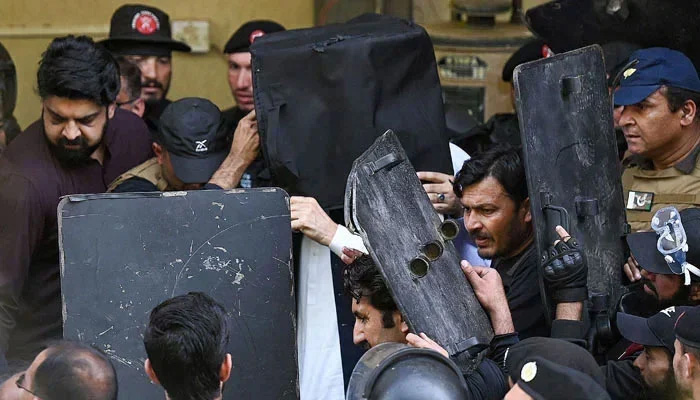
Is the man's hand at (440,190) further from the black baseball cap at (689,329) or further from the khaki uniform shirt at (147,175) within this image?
the black baseball cap at (689,329)

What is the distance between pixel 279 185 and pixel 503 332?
3.26ft

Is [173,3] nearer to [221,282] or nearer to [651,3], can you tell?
[651,3]

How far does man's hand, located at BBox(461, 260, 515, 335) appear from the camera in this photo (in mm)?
3941

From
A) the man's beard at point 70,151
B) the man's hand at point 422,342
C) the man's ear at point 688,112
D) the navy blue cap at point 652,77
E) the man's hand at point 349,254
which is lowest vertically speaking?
the man's hand at point 422,342

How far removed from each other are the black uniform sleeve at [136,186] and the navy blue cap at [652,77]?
1752 mm

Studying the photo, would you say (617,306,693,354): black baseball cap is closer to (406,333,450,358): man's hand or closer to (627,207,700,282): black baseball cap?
(627,207,700,282): black baseball cap

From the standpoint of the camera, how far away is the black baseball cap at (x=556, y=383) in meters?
2.87

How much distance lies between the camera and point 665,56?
14.5 ft

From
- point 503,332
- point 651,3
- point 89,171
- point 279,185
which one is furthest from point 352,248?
point 651,3

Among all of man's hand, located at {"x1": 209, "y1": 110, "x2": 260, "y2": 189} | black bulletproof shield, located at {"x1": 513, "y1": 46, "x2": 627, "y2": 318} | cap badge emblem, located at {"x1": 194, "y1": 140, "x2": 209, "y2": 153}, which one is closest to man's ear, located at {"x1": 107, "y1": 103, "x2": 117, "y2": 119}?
cap badge emblem, located at {"x1": 194, "y1": 140, "x2": 209, "y2": 153}

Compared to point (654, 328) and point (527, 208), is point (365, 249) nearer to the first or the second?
point (527, 208)

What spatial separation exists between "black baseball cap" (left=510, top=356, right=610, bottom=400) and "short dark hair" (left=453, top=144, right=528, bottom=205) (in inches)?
53.5

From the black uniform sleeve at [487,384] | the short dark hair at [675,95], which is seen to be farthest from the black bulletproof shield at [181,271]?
the short dark hair at [675,95]

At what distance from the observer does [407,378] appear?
10.4 ft
